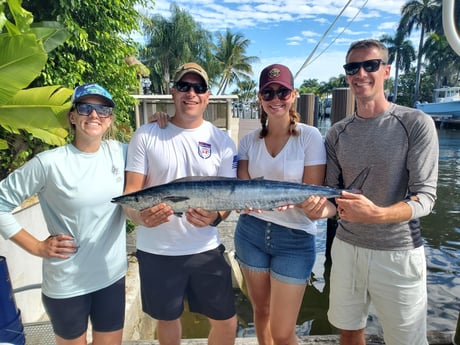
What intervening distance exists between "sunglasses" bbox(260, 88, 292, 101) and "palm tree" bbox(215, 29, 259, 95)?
5495 cm

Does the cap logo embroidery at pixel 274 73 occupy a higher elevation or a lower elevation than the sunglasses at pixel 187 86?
higher

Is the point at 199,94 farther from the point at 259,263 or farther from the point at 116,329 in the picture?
the point at 116,329

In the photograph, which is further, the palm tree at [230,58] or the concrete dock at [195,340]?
the palm tree at [230,58]

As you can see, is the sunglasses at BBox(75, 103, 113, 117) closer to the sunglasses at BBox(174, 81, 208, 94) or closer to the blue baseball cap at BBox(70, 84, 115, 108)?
the blue baseball cap at BBox(70, 84, 115, 108)

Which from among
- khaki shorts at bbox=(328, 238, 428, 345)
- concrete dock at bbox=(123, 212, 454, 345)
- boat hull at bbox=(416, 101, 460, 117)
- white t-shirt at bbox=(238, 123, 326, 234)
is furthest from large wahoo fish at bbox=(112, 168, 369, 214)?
boat hull at bbox=(416, 101, 460, 117)

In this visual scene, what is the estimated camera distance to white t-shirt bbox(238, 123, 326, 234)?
323 cm

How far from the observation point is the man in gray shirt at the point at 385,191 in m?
2.91

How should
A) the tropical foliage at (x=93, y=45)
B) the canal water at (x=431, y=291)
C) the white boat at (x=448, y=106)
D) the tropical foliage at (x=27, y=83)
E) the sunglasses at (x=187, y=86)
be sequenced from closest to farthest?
1. the sunglasses at (x=187, y=86)
2. the tropical foliage at (x=27, y=83)
3. the tropical foliage at (x=93, y=45)
4. the canal water at (x=431, y=291)
5. the white boat at (x=448, y=106)

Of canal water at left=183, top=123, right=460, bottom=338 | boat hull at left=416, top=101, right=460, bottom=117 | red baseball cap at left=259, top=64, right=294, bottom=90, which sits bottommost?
canal water at left=183, top=123, right=460, bottom=338

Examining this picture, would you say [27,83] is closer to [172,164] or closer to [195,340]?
[172,164]

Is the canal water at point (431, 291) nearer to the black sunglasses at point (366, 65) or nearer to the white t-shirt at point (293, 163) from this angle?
the white t-shirt at point (293, 163)

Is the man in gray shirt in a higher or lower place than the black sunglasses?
lower

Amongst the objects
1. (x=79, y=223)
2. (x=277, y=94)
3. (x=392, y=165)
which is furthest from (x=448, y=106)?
(x=79, y=223)

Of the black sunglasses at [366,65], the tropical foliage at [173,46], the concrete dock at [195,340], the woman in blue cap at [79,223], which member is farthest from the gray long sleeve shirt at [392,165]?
the tropical foliage at [173,46]
